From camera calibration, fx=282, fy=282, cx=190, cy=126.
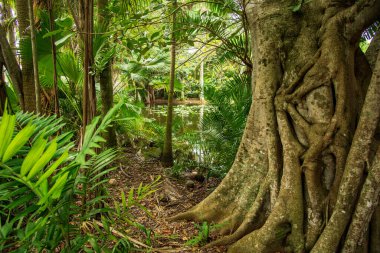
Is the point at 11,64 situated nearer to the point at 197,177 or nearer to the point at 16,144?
the point at 16,144

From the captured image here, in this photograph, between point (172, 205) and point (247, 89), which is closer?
point (172, 205)

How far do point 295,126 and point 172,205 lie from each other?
1603 mm

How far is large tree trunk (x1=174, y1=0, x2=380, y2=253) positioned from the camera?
5.72 feet

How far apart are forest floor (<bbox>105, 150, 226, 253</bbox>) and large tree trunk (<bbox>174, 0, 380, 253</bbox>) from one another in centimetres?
37

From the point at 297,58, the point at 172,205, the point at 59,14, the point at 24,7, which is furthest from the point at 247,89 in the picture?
the point at 59,14

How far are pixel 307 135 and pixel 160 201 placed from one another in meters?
1.79

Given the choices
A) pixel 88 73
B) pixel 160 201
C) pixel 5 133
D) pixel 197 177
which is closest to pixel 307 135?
pixel 88 73

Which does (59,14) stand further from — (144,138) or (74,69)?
(144,138)

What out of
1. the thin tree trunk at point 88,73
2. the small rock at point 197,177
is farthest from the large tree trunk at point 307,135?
the small rock at point 197,177

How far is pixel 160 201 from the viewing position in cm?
318

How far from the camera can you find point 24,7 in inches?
91.8

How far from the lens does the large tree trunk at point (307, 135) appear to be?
1742mm

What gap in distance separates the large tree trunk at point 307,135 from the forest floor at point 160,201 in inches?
14.7

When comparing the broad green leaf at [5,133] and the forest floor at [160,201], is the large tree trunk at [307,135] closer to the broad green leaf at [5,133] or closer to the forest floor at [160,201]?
the forest floor at [160,201]
